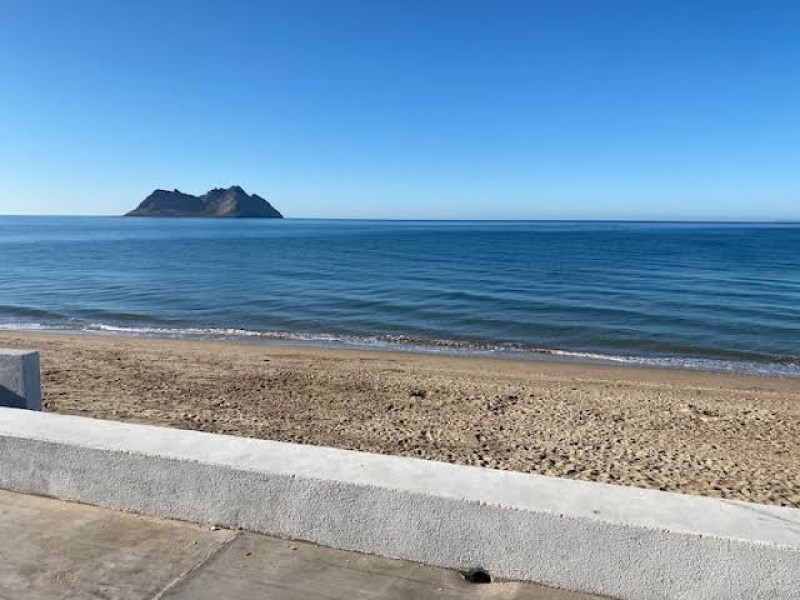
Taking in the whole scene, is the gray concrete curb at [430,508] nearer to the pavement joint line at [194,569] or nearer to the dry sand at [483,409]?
the pavement joint line at [194,569]

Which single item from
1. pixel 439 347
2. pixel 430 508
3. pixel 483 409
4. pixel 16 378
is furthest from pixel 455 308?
pixel 430 508

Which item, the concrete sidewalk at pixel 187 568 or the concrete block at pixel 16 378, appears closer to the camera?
the concrete sidewalk at pixel 187 568

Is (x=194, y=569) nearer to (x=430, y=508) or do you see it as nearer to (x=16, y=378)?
(x=430, y=508)

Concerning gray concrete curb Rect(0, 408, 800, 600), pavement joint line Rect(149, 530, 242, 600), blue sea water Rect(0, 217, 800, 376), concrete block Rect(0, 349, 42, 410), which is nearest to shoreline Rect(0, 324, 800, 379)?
blue sea water Rect(0, 217, 800, 376)

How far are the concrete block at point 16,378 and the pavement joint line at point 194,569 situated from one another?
2.62 metres

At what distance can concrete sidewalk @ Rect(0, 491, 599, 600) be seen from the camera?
104 inches

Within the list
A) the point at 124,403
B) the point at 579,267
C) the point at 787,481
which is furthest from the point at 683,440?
the point at 579,267

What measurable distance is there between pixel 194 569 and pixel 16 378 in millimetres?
2759

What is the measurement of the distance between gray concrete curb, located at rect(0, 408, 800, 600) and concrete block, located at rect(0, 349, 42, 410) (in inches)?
51.0

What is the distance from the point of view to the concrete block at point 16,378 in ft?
15.2

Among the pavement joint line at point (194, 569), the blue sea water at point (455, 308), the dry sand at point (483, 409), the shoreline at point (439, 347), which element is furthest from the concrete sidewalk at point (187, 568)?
the blue sea water at point (455, 308)

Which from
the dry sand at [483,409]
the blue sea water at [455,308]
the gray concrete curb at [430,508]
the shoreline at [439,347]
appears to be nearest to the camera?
the gray concrete curb at [430,508]

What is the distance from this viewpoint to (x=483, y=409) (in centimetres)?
905

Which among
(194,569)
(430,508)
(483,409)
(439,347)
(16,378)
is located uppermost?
(16,378)
